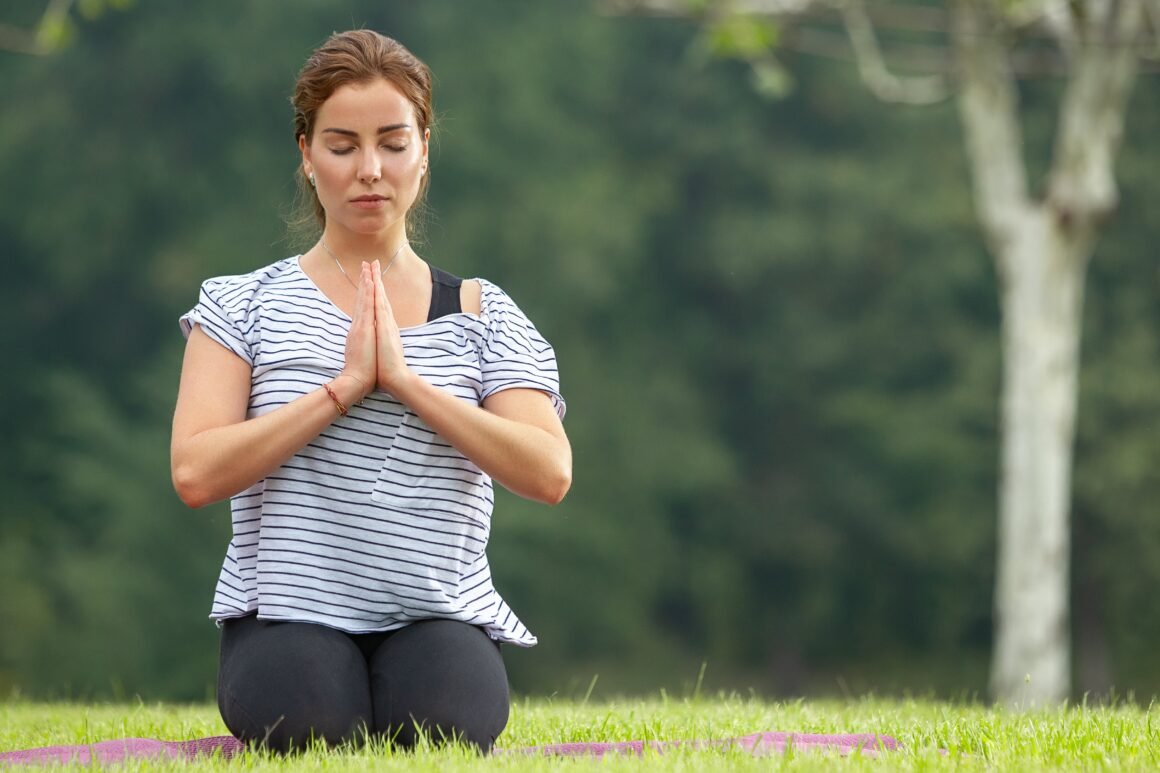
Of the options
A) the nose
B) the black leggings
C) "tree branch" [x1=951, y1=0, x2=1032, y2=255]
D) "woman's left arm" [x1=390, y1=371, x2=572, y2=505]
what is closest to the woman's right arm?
"woman's left arm" [x1=390, y1=371, x2=572, y2=505]

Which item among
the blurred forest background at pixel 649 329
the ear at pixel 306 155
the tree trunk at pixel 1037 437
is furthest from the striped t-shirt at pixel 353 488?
the blurred forest background at pixel 649 329

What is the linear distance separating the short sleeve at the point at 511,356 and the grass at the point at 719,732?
29.5 inches

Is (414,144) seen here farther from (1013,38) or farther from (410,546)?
(1013,38)

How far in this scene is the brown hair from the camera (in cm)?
332

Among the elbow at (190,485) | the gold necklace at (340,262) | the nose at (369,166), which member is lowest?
the elbow at (190,485)

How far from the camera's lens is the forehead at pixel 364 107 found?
10.8 ft

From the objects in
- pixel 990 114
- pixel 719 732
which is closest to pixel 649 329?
pixel 990 114

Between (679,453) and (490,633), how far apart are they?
54.6 ft

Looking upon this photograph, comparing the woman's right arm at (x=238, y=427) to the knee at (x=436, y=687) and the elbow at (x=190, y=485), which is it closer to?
the elbow at (x=190, y=485)

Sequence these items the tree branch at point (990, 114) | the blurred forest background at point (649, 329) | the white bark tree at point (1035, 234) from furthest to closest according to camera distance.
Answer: the blurred forest background at point (649, 329)
the tree branch at point (990, 114)
the white bark tree at point (1035, 234)

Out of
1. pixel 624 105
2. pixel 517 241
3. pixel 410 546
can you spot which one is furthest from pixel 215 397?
pixel 624 105

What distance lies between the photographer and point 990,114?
35.4 ft

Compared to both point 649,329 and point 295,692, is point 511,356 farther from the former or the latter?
point 649,329

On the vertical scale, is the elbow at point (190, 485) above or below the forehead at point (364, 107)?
below
